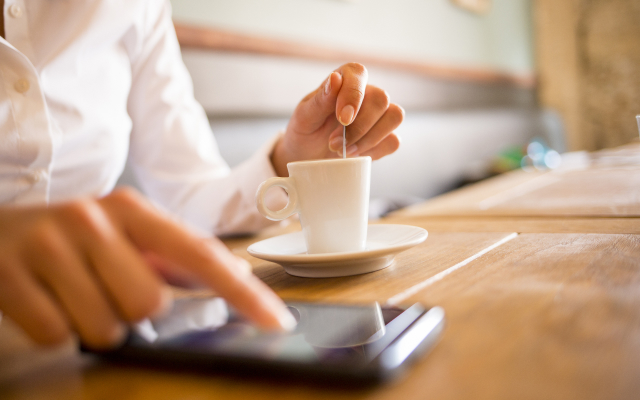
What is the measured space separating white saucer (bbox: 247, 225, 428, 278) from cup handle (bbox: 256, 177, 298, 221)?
40 millimetres

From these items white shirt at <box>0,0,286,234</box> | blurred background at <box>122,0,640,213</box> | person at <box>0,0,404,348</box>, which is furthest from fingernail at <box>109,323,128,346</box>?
blurred background at <box>122,0,640,213</box>

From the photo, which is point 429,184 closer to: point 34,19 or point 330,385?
point 34,19

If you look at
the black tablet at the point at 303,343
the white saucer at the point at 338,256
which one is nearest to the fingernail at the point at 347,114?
the white saucer at the point at 338,256

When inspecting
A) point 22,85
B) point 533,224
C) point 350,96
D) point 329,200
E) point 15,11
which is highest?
point 15,11

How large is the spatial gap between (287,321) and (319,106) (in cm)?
37

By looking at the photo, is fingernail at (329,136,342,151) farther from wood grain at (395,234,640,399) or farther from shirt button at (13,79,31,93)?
shirt button at (13,79,31,93)

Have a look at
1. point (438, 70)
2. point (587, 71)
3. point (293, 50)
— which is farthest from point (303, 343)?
point (587, 71)

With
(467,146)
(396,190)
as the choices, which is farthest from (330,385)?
(467,146)

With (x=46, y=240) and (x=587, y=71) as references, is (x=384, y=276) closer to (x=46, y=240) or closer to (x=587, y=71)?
(x=46, y=240)

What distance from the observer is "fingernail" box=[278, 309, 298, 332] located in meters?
0.26

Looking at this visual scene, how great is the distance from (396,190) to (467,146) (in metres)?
0.65

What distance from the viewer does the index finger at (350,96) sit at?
529mm

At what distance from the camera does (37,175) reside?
653 mm

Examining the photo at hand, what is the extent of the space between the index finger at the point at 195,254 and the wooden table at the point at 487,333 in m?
0.04
